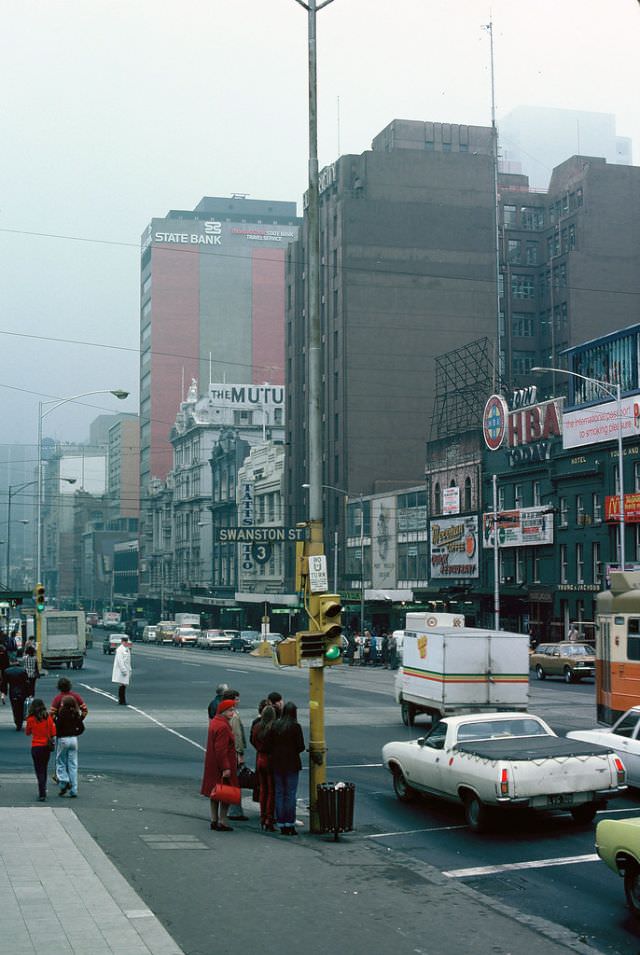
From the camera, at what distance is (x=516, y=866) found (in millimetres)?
13617

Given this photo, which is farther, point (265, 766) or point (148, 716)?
point (148, 716)

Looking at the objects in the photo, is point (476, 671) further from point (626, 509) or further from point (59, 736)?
point (626, 509)

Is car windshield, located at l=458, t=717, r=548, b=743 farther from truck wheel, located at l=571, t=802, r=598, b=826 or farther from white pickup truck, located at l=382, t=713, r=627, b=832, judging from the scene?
truck wheel, located at l=571, t=802, r=598, b=826

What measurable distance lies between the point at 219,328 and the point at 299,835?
176 metres

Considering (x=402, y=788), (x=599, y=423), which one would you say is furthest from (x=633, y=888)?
(x=599, y=423)

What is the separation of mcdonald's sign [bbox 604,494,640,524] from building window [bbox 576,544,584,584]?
4481mm

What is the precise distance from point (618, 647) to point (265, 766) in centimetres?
1148

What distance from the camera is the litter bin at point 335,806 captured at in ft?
49.4

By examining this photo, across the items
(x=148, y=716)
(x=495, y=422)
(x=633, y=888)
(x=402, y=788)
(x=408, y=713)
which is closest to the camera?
(x=633, y=888)

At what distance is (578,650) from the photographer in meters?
48.2

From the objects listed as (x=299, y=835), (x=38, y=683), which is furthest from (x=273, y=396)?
(x=299, y=835)

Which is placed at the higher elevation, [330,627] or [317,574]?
[317,574]

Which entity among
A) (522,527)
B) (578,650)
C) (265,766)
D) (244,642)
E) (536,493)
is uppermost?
(536,493)

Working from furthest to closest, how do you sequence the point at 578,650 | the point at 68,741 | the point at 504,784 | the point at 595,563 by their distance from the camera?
the point at 595,563, the point at 578,650, the point at 68,741, the point at 504,784
